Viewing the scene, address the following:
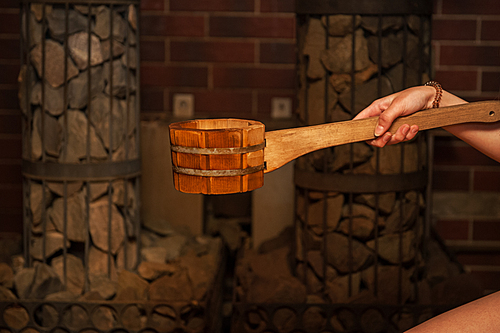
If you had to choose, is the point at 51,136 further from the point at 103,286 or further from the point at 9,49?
the point at 9,49

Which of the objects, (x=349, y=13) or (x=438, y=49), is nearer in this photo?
(x=349, y=13)

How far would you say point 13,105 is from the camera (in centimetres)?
286

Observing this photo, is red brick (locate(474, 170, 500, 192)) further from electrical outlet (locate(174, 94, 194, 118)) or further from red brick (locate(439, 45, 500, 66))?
electrical outlet (locate(174, 94, 194, 118))

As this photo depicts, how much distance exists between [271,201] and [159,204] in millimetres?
545

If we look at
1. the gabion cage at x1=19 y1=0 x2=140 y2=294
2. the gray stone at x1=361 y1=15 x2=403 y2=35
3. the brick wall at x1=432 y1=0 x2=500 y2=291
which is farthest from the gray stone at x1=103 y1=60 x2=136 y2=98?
the brick wall at x1=432 y1=0 x2=500 y2=291

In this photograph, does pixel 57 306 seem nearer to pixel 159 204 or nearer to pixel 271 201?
pixel 159 204

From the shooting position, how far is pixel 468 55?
2791mm

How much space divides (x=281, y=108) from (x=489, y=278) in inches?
56.3

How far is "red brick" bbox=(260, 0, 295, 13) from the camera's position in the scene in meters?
2.77

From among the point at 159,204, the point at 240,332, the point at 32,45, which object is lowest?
the point at 240,332

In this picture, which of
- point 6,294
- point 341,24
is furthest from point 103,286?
point 341,24

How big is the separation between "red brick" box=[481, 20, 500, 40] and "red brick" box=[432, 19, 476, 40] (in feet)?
0.15

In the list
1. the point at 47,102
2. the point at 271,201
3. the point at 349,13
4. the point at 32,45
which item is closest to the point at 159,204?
the point at 271,201

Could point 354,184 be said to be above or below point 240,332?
above
